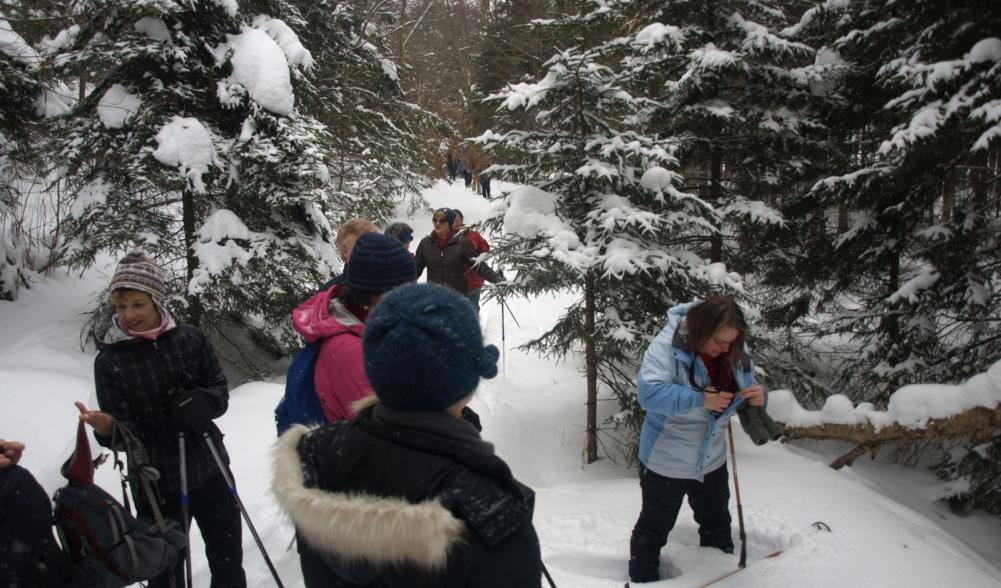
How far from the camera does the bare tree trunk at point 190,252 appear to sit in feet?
24.2

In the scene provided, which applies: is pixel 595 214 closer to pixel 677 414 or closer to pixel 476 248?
pixel 476 248

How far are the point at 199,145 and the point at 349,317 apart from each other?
19.5ft

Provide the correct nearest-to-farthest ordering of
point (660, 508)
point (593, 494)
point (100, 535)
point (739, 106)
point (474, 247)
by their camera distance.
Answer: point (100, 535)
point (660, 508)
point (593, 494)
point (474, 247)
point (739, 106)

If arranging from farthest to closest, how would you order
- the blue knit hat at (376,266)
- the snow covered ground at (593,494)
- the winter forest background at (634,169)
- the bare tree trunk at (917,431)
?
Answer: the winter forest background at (634,169) < the bare tree trunk at (917,431) < the snow covered ground at (593,494) < the blue knit hat at (376,266)

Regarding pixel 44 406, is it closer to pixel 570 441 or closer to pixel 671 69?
pixel 570 441

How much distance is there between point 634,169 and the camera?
594cm

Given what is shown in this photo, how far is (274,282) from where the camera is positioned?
753 centimetres

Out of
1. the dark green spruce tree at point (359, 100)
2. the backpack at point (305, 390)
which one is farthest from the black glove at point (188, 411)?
the dark green spruce tree at point (359, 100)

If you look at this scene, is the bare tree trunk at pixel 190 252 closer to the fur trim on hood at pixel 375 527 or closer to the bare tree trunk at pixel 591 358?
the bare tree trunk at pixel 591 358

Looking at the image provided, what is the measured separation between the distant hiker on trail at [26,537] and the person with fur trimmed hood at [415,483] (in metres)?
1.56

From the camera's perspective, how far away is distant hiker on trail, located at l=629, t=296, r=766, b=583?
326 cm

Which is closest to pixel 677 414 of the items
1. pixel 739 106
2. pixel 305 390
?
pixel 305 390

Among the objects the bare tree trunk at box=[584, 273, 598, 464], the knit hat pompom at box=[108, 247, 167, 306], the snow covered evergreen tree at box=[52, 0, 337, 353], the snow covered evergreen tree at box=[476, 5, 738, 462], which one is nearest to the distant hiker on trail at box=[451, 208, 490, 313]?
the snow covered evergreen tree at box=[476, 5, 738, 462]

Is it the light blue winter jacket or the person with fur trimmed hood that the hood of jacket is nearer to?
the person with fur trimmed hood
